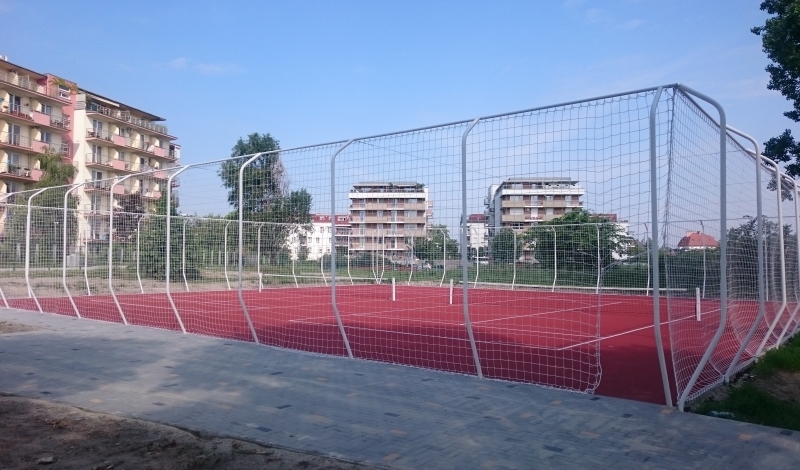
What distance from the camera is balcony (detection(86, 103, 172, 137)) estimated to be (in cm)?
4322

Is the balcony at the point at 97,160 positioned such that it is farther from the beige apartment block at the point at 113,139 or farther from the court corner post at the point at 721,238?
the court corner post at the point at 721,238

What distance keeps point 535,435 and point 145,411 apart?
3.54 metres

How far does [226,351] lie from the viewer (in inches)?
348

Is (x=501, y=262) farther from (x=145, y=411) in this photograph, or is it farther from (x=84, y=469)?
(x=84, y=469)

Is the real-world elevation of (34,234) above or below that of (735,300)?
above

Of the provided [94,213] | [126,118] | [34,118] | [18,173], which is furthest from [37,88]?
[94,213]

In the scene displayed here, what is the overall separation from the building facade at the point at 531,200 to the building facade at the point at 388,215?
0.93 meters

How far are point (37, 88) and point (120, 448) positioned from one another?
42.8 meters

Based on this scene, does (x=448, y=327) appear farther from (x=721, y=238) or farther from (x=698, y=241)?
(x=721, y=238)

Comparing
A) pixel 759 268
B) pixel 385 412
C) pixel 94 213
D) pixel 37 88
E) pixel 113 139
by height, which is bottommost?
pixel 385 412

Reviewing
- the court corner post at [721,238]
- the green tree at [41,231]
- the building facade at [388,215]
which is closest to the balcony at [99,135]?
the green tree at [41,231]

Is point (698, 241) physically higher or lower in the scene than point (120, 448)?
higher

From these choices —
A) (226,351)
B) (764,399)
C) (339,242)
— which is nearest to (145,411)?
(226,351)

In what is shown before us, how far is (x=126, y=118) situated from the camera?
148 feet
